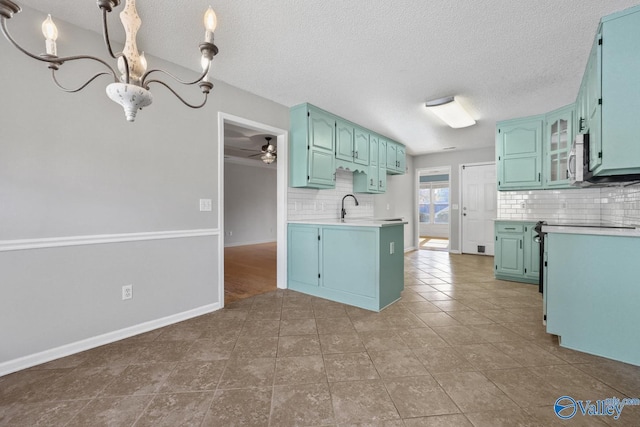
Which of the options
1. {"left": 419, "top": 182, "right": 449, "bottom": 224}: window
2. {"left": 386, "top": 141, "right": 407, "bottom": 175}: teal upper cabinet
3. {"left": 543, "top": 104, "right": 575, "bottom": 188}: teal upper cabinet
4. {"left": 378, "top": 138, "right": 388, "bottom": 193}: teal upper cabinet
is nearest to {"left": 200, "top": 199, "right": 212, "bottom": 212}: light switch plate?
{"left": 378, "top": 138, "right": 388, "bottom": 193}: teal upper cabinet

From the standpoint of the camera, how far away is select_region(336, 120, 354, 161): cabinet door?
4.12 metres

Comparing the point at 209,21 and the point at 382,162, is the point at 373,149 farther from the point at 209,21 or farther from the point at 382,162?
the point at 209,21

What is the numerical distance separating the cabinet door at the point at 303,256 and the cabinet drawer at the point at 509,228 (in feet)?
9.08

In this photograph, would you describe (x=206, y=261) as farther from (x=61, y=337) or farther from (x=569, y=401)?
(x=569, y=401)

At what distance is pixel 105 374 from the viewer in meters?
1.82

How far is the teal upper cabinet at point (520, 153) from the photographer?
4020 millimetres

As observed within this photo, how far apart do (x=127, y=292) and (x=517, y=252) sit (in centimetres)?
472

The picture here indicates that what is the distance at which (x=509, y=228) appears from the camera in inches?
160

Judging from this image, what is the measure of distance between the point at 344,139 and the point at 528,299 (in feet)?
10.2

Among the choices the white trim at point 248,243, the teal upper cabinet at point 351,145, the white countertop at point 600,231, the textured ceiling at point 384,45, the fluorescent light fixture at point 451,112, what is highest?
the textured ceiling at point 384,45

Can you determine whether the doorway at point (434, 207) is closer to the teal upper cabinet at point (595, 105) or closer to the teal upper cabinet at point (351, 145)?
the teal upper cabinet at point (351, 145)

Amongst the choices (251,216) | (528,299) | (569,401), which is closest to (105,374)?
(569,401)

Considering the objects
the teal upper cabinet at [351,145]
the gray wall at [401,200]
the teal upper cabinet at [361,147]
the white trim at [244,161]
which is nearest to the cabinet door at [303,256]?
the teal upper cabinet at [351,145]

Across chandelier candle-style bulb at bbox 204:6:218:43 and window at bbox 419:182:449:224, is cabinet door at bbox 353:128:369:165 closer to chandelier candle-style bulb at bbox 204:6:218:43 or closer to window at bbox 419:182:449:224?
chandelier candle-style bulb at bbox 204:6:218:43
